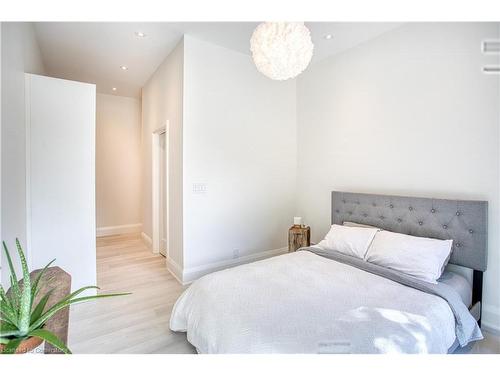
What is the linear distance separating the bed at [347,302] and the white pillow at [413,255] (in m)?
0.11

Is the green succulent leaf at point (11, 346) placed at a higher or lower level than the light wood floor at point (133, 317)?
higher

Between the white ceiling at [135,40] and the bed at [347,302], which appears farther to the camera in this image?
the white ceiling at [135,40]

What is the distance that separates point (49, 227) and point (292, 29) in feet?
8.22

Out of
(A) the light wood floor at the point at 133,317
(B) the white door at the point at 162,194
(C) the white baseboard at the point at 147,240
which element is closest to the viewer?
(A) the light wood floor at the point at 133,317

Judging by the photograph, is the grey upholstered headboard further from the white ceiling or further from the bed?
the white ceiling

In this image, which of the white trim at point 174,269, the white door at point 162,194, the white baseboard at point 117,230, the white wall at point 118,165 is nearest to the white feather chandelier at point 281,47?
the white trim at point 174,269

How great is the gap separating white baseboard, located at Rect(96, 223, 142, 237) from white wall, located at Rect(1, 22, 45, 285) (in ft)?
9.43

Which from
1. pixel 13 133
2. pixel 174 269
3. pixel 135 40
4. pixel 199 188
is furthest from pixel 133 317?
pixel 135 40

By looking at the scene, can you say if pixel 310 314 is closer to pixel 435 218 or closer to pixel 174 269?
pixel 435 218

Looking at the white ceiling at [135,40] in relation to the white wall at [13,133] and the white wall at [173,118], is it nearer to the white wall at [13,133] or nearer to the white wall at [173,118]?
the white wall at [173,118]

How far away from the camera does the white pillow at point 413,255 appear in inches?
66.4

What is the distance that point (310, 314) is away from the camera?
124 cm
